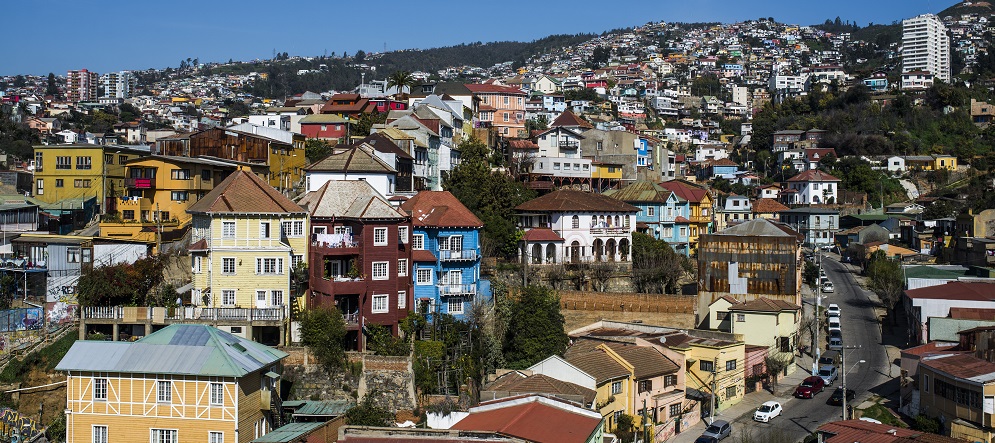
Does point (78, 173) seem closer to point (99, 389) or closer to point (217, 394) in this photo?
point (99, 389)

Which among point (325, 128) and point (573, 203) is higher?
point (325, 128)

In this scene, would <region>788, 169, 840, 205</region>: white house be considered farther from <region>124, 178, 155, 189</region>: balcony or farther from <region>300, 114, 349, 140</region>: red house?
<region>124, 178, 155, 189</region>: balcony

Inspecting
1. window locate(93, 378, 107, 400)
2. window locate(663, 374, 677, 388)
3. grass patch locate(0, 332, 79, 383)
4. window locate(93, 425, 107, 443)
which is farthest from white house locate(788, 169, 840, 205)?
window locate(93, 425, 107, 443)

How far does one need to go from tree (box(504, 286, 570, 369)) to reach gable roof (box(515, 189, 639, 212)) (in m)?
13.0

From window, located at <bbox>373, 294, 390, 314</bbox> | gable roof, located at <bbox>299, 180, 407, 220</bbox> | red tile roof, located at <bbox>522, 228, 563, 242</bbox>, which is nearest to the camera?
window, located at <bbox>373, 294, 390, 314</bbox>

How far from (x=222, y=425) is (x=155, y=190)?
19326mm

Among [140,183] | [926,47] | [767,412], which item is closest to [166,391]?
[140,183]

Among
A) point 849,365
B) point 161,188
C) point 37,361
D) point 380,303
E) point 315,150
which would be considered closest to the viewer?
point 37,361

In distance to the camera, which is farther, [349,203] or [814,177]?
[814,177]

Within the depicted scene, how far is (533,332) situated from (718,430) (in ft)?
26.6

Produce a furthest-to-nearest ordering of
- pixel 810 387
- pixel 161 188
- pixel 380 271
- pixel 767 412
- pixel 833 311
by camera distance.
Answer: pixel 833 311 → pixel 161 188 → pixel 810 387 → pixel 380 271 → pixel 767 412

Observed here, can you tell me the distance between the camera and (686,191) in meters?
68.1

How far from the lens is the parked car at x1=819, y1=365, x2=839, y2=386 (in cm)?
4188

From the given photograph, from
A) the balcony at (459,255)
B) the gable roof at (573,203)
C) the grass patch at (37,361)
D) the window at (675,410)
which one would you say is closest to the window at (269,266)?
the grass patch at (37,361)
